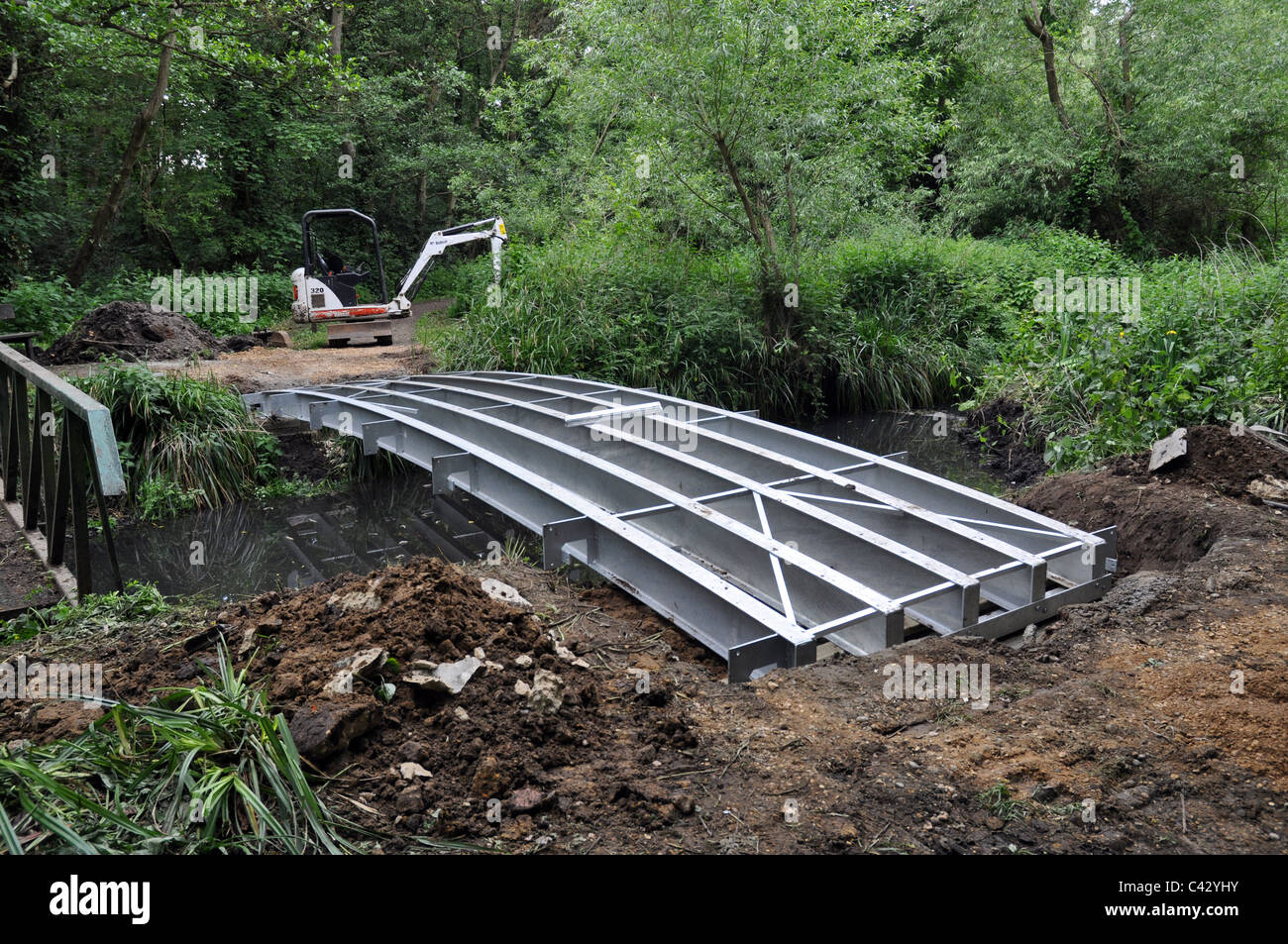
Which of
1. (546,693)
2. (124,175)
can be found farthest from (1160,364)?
(124,175)

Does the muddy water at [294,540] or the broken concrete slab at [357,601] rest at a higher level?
the broken concrete slab at [357,601]

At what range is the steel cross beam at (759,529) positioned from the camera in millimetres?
4441

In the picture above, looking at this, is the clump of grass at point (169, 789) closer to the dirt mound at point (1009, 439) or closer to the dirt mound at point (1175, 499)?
the dirt mound at point (1175, 499)

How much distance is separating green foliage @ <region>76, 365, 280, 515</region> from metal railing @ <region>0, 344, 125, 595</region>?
113cm

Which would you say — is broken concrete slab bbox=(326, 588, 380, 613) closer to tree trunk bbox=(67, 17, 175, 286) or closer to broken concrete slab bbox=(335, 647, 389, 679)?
broken concrete slab bbox=(335, 647, 389, 679)

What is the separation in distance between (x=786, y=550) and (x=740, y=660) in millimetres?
1007

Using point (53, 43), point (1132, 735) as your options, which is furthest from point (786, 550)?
point (53, 43)

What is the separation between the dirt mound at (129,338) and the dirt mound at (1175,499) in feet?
36.6

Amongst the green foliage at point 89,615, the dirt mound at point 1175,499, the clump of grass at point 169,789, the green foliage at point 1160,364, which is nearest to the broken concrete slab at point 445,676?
the clump of grass at point 169,789

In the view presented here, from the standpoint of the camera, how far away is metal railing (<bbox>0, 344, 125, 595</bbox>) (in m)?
4.18

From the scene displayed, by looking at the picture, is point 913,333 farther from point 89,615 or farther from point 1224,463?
point 89,615

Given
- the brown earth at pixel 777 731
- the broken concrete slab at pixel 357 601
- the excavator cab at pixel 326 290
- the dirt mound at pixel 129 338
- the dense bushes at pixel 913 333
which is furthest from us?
the excavator cab at pixel 326 290
